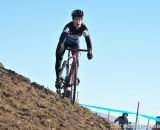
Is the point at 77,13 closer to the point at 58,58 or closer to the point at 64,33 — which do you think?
the point at 64,33

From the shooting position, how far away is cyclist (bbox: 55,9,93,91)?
40.7 ft

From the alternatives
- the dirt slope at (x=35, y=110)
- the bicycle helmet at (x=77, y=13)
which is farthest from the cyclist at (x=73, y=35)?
the dirt slope at (x=35, y=110)

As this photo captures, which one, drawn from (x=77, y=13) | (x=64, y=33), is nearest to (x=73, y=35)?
(x=64, y=33)

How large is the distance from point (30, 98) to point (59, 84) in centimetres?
227

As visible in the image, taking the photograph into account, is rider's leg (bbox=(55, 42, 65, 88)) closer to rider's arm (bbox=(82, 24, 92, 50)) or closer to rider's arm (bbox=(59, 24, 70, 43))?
rider's arm (bbox=(59, 24, 70, 43))

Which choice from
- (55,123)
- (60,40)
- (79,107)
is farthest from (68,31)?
(55,123)

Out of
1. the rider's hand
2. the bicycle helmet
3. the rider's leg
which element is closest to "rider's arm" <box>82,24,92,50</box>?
the rider's hand

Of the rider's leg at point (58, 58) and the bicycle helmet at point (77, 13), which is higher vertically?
the bicycle helmet at point (77, 13)

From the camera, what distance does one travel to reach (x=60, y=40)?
12453mm

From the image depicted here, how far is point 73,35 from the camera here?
12.6 meters

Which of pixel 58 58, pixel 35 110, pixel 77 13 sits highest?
pixel 77 13

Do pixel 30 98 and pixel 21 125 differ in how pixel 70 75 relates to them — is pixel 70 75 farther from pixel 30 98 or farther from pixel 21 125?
pixel 21 125

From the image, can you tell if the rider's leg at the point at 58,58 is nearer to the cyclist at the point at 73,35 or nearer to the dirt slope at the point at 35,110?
the cyclist at the point at 73,35

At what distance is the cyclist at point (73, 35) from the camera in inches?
488
